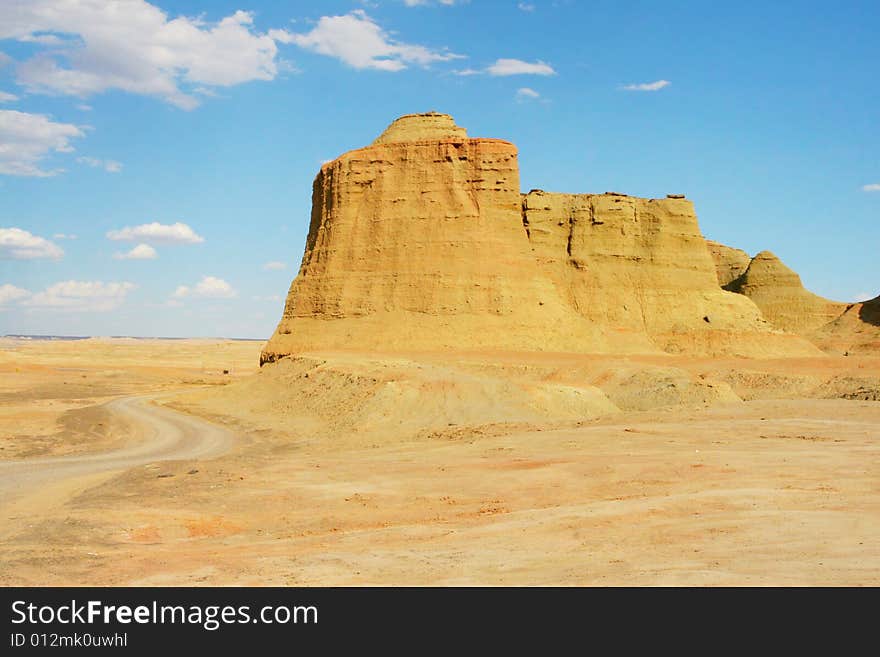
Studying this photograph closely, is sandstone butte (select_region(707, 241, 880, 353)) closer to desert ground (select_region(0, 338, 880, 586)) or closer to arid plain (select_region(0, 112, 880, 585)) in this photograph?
arid plain (select_region(0, 112, 880, 585))

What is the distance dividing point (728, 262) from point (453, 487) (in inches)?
3972

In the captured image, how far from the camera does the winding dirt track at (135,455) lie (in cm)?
2061

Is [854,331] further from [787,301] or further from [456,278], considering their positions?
[456,278]

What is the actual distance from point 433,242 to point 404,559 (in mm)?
45495

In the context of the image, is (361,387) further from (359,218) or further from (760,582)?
A: (760,582)

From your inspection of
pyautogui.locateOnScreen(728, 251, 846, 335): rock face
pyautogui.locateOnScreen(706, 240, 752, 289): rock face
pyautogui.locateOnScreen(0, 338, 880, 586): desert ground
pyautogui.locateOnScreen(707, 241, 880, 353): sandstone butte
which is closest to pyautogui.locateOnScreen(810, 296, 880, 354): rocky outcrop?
pyautogui.locateOnScreen(707, 241, 880, 353): sandstone butte

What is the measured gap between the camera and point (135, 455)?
2689cm

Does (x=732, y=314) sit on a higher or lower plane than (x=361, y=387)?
higher

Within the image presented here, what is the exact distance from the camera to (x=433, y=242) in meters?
55.6

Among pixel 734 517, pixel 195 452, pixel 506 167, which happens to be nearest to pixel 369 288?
pixel 506 167

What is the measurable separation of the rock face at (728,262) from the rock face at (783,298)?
21.9 ft

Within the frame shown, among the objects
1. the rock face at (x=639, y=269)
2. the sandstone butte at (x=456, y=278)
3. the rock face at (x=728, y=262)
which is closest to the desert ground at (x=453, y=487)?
the sandstone butte at (x=456, y=278)

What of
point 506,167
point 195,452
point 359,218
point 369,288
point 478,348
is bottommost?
point 195,452
